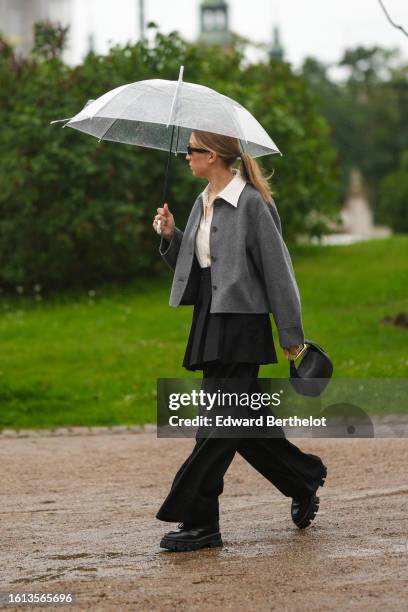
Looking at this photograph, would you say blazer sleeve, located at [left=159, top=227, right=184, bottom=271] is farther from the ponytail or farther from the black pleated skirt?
the ponytail

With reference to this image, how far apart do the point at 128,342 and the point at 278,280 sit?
9.31m

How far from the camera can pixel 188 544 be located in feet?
18.4

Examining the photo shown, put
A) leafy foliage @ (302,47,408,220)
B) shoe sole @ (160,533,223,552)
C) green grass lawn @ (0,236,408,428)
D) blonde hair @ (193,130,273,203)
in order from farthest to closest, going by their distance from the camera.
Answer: leafy foliage @ (302,47,408,220) < green grass lawn @ (0,236,408,428) < blonde hair @ (193,130,273,203) < shoe sole @ (160,533,223,552)

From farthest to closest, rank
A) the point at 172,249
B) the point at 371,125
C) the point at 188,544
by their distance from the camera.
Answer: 1. the point at 371,125
2. the point at 172,249
3. the point at 188,544

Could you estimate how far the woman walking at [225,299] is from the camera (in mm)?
5672

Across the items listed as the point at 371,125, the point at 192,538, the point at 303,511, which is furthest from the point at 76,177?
the point at 371,125

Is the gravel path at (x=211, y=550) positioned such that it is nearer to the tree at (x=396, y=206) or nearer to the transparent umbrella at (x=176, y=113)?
the transparent umbrella at (x=176, y=113)

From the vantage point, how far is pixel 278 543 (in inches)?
223

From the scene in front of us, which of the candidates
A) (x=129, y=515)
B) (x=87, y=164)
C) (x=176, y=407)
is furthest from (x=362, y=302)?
(x=129, y=515)

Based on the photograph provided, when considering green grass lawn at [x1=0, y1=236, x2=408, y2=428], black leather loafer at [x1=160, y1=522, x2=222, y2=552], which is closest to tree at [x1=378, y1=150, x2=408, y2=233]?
green grass lawn at [x1=0, y1=236, x2=408, y2=428]

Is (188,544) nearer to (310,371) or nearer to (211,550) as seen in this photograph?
(211,550)

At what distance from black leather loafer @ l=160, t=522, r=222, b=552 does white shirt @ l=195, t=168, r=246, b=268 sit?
3.70ft

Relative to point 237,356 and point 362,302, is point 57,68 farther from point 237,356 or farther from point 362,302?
point 237,356

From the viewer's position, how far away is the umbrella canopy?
5754 millimetres
